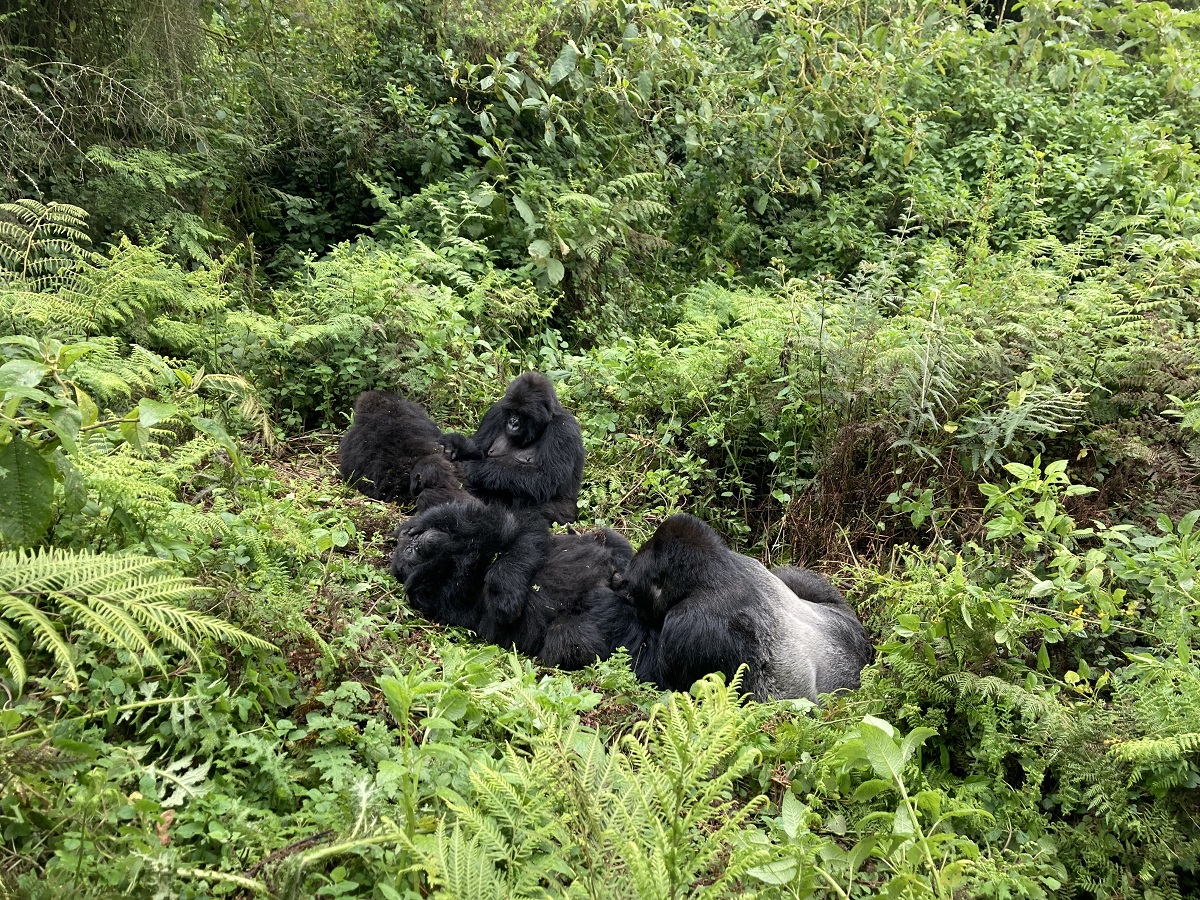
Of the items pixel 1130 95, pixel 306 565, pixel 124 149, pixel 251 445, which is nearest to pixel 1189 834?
pixel 306 565

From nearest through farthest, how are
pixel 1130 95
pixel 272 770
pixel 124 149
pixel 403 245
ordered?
pixel 272 770 < pixel 124 149 < pixel 403 245 < pixel 1130 95

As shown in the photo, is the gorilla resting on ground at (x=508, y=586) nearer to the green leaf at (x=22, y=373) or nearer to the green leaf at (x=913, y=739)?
the green leaf at (x=913, y=739)

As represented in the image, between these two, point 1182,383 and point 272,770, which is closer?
point 272,770

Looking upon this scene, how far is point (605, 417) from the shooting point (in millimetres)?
5207

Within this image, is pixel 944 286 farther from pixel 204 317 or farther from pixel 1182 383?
pixel 204 317

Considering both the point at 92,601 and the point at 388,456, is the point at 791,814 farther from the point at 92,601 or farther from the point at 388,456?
the point at 388,456

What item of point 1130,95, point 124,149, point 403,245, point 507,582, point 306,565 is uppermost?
point 1130,95

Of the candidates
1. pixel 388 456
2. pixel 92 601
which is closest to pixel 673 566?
pixel 388 456

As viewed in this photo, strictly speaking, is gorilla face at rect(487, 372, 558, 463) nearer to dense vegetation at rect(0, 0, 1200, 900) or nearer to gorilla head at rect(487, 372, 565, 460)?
gorilla head at rect(487, 372, 565, 460)

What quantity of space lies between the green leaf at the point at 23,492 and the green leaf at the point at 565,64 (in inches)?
211

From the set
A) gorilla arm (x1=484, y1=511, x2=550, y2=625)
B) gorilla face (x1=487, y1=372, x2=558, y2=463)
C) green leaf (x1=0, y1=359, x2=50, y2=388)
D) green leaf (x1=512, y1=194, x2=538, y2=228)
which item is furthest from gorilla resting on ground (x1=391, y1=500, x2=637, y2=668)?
green leaf (x1=512, y1=194, x2=538, y2=228)

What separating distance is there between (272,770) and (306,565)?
1107 millimetres

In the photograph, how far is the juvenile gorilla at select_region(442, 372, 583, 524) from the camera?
4637 mm

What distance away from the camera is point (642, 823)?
192cm
